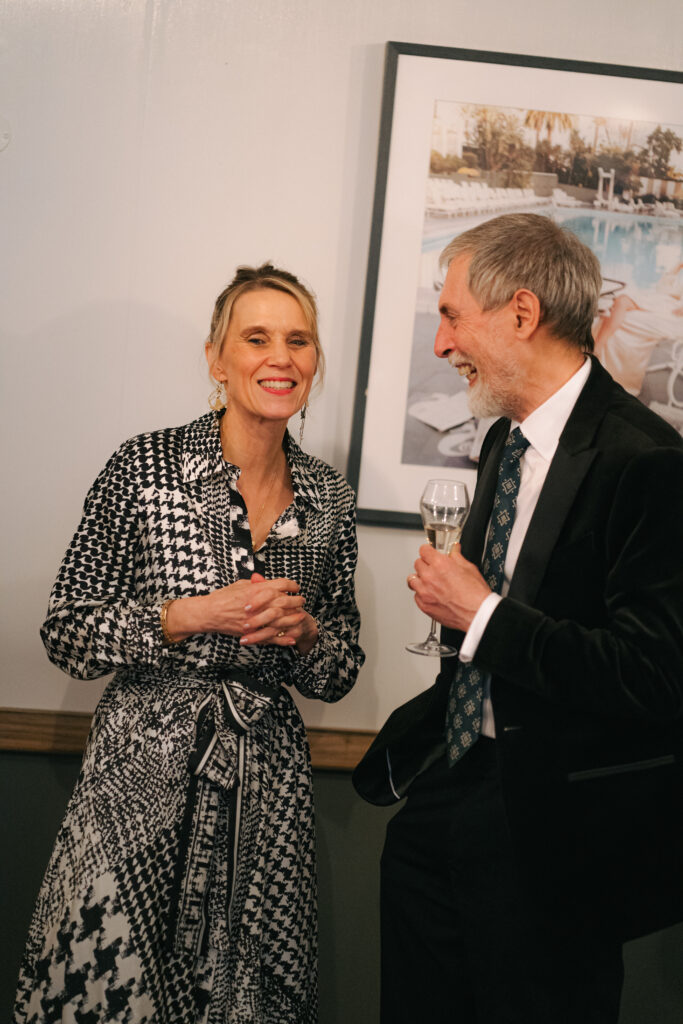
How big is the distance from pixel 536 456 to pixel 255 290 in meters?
0.78

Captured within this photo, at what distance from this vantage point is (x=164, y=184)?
237cm

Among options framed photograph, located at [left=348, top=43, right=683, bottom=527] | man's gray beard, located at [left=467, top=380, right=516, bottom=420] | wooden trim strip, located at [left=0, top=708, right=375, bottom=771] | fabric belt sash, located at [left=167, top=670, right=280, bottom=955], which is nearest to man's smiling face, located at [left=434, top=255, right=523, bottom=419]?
man's gray beard, located at [left=467, top=380, right=516, bottom=420]

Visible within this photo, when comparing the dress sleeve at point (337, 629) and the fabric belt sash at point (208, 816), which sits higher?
the dress sleeve at point (337, 629)

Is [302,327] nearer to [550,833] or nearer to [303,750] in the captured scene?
[303,750]

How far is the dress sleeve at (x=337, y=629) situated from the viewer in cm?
195

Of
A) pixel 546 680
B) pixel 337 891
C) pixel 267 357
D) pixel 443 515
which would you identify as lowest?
pixel 337 891

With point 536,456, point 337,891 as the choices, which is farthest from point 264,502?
point 337,891

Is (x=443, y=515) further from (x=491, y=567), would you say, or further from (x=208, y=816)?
(x=208, y=816)

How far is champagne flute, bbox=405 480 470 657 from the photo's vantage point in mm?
1603

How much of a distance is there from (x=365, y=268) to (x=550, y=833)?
60.0 inches

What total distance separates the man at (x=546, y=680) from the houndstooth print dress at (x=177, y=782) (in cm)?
29

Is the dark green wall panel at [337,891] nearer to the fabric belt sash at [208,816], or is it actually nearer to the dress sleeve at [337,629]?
the dress sleeve at [337,629]

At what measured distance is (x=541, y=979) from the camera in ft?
5.00

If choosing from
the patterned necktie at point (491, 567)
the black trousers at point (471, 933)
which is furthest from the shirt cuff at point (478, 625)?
the black trousers at point (471, 933)
